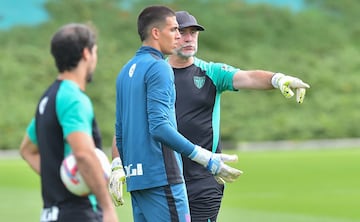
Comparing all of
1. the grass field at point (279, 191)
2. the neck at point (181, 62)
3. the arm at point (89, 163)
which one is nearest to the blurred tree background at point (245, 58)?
the grass field at point (279, 191)

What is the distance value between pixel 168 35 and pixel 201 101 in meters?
1.07

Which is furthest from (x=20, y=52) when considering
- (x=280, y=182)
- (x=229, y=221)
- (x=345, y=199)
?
(x=229, y=221)

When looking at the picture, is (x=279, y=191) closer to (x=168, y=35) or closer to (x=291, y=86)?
(x=291, y=86)

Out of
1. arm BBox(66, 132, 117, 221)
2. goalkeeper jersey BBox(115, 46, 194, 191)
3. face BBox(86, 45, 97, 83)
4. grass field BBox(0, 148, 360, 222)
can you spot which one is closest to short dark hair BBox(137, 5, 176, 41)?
goalkeeper jersey BBox(115, 46, 194, 191)

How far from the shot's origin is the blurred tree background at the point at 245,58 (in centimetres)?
3709

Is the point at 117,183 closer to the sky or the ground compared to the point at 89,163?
closer to the sky

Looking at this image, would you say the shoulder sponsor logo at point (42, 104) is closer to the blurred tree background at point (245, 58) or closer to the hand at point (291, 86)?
the hand at point (291, 86)

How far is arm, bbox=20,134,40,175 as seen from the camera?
591 centimetres

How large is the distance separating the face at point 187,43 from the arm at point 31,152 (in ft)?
6.87

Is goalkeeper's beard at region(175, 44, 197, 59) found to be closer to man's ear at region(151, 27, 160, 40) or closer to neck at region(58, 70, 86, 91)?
man's ear at region(151, 27, 160, 40)

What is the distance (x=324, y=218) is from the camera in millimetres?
13969

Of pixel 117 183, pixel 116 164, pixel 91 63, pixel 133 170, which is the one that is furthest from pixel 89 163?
pixel 116 164

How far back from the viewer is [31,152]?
19.6ft

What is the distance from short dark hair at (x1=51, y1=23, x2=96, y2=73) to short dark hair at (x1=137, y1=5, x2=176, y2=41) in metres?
1.26
